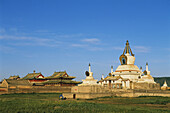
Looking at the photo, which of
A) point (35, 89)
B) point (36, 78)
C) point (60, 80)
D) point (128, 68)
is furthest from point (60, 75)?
point (128, 68)

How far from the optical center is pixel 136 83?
6994cm

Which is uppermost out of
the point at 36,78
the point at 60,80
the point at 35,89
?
the point at 36,78

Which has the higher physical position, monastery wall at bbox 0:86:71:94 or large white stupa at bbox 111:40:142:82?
large white stupa at bbox 111:40:142:82

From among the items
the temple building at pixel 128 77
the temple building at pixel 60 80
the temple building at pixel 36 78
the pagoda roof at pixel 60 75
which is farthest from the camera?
the temple building at pixel 36 78

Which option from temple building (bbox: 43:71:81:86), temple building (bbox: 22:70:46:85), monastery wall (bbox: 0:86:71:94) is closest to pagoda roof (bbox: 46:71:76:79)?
temple building (bbox: 43:71:81:86)

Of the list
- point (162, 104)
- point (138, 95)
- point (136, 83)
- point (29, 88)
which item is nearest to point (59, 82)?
point (29, 88)

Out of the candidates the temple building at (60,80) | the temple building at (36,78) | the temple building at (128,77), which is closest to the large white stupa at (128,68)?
the temple building at (128,77)

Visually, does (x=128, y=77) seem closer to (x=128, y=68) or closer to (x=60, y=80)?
(x=128, y=68)

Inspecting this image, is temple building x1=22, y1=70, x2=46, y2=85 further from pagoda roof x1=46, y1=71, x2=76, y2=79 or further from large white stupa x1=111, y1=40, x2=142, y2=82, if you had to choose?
large white stupa x1=111, y1=40, x2=142, y2=82

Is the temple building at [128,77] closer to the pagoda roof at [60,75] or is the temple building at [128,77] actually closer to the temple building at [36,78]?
the pagoda roof at [60,75]

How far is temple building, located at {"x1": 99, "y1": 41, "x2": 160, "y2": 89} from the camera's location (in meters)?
69.4

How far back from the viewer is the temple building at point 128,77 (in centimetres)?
6938

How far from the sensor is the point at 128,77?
241 ft

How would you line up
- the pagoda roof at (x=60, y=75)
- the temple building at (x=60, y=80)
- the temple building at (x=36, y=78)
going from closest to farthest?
the temple building at (x=60, y=80)
the pagoda roof at (x=60, y=75)
the temple building at (x=36, y=78)
